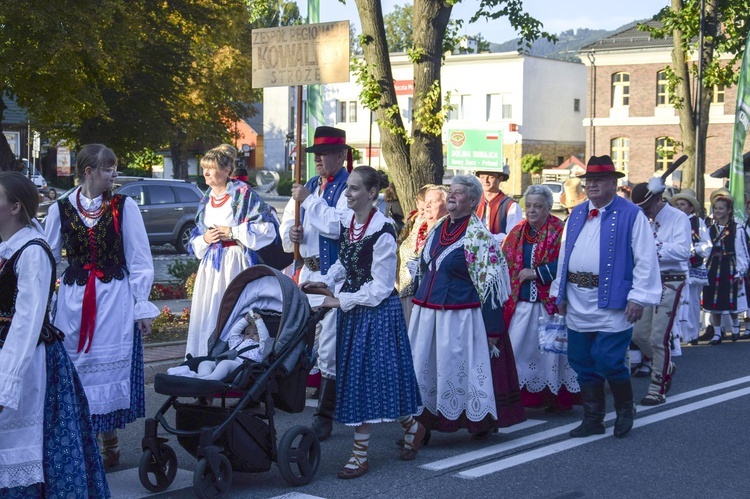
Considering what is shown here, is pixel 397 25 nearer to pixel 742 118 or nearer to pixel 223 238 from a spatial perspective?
pixel 742 118

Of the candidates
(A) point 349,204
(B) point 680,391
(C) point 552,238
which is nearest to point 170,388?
(A) point 349,204

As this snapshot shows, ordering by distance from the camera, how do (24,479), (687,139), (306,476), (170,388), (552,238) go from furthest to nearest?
(687,139) < (552,238) < (306,476) < (170,388) < (24,479)

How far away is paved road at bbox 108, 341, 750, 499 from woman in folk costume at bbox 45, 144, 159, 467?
631mm

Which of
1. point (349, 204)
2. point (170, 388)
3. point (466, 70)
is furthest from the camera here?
point (466, 70)

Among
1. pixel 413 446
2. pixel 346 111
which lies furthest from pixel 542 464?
pixel 346 111

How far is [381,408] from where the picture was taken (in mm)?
6668

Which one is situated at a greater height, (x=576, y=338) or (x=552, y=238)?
(x=552, y=238)

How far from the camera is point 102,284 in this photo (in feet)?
21.3

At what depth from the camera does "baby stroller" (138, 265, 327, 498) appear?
595 cm

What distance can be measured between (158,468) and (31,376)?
158cm

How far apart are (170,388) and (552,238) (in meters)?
3.88

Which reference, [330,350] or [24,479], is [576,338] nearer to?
[330,350]

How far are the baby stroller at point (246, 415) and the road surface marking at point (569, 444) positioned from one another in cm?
107

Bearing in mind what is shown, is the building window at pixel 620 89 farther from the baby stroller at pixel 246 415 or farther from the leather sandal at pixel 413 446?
the baby stroller at pixel 246 415
